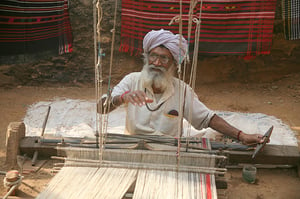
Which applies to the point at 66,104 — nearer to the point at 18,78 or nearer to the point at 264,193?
the point at 18,78

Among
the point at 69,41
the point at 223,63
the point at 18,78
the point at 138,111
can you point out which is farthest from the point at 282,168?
the point at 18,78

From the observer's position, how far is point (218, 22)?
471 cm

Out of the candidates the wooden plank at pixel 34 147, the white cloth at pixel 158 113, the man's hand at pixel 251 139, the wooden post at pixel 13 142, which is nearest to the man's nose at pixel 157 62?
the white cloth at pixel 158 113

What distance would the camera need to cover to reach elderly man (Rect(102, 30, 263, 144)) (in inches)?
106

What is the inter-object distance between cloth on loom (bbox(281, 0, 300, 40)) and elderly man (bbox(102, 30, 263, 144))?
8.09ft

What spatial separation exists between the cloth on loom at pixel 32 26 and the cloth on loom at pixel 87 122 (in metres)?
0.70

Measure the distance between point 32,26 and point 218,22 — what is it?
221 centimetres

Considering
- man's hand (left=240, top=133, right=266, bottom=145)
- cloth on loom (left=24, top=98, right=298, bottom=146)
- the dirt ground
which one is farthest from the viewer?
the dirt ground

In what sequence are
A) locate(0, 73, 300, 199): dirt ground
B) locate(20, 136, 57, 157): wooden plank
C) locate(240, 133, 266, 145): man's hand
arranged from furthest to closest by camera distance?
locate(0, 73, 300, 199): dirt ground → locate(20, 136, 57, 157): wooden plank → locate(240, 133, 266, 145): man's hand

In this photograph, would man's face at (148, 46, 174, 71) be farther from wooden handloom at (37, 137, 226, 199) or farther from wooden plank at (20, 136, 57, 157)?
wooden plank at (20, 136, 57, 157)

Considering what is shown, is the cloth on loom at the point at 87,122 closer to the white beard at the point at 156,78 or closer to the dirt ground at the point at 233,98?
the dirt ground at the point at 233,98

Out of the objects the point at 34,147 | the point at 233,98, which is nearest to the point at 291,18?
the point at 233,98

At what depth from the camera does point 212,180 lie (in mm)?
1802

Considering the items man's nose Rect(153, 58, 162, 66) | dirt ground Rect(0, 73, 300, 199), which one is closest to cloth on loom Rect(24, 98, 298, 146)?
dirt ground Rect(0, 73, 300, 199)
